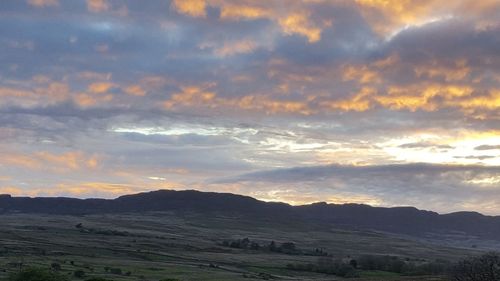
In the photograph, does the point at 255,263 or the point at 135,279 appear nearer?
the point at 135,279

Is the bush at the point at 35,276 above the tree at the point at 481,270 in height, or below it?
below

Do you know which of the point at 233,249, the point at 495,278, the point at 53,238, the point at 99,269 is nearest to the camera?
the point at 495,278

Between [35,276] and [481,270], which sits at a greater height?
[481,270]

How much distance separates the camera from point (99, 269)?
98.8 metres

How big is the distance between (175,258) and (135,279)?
6190 centimetres

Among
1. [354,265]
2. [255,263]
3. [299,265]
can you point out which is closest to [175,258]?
[255,263]

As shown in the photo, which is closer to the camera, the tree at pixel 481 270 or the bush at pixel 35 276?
the tree at pixel 481 270

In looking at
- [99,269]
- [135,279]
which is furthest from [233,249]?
[135,279]

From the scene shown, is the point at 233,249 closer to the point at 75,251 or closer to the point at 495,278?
the point at 75,251

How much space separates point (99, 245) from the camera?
16750 cm

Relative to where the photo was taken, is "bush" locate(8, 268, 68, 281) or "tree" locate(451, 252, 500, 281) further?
"bush" locate(8, 268, 68, 281)

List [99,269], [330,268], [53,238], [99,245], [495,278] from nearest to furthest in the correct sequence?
[495,278], [99,269], [330,268], [99,245], [53,238]

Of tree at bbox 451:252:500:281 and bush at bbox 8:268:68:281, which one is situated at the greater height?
tree at bbox 451:252:500:281

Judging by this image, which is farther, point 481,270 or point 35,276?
point 35,276
